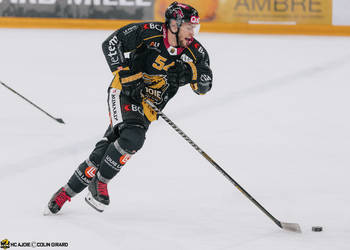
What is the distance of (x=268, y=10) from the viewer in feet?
32.0

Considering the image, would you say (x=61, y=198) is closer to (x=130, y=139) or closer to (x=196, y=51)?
(x=130, y=139)

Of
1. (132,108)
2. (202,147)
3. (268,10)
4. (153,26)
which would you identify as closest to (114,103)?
(132,108)

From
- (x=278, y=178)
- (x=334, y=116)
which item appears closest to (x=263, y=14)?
(x=334, y=116)

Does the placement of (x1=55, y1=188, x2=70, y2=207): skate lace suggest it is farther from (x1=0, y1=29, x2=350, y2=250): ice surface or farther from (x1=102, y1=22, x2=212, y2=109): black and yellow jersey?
(x1=102, y1=22, x2=212, y2=109): black and yellow jersey

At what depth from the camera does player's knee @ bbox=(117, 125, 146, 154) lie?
3287 millimetres

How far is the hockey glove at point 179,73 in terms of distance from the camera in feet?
11.9

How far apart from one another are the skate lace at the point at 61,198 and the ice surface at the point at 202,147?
109 millimetres

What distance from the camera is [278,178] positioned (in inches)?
171

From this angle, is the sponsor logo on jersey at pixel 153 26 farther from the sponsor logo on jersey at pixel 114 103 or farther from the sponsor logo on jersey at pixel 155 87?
the sponsor logo on jersey at pixel 114 103

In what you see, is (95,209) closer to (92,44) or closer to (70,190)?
(70,190)

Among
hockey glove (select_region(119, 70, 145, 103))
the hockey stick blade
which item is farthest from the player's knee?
the hockey stick blade

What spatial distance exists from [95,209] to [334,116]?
3471 millimetres

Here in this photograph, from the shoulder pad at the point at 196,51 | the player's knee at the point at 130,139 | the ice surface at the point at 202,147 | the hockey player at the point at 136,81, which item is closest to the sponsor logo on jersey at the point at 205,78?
the hockey player at the point at 136,81

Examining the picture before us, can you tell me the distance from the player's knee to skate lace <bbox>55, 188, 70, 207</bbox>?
50cm
